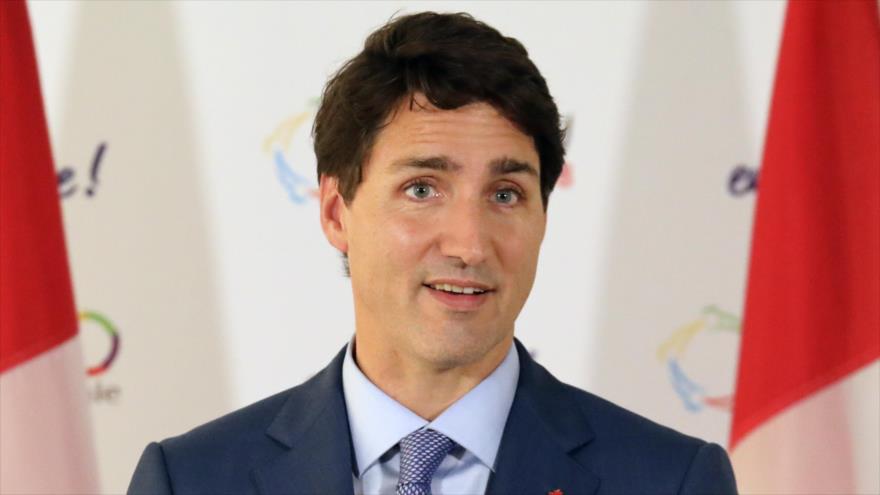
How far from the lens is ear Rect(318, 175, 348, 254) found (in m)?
2.17

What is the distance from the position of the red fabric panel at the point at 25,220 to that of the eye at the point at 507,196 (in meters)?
1.26

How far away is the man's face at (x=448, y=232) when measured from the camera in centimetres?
197

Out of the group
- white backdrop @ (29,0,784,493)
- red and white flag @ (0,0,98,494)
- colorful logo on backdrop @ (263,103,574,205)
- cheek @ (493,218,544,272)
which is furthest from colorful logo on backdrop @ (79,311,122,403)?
cheek @ (493,218,544,272)

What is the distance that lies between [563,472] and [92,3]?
1796 millimetres

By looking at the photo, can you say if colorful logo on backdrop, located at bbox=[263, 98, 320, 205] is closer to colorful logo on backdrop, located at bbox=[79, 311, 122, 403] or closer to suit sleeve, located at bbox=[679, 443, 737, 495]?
colorful logo on backdrop, located at bbox=[79, 311, 122, 403]

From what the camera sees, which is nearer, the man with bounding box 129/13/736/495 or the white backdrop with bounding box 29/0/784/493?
the man with bounding box 129/13/736/495

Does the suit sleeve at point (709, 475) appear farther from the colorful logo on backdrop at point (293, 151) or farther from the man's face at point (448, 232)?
the colorful logo on backdrop at point (293, 151)

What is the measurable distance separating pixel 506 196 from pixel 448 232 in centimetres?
12

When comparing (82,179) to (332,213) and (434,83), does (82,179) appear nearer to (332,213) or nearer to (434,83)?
(332,213)

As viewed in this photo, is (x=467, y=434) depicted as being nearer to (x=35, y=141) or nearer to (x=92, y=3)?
(x=35, y=141)

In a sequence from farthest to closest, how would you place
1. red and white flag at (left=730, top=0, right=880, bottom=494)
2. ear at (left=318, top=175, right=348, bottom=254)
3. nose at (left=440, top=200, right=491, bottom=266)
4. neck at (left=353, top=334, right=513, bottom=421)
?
red and white flag at (left=730, top=0, right=880, bottom=494) < ear at (left=318, top=175, right=348, bottom=254) < neck at (left=353, top=334, right=513, bottom=421) < nose at (left=440, top=200, right=491, bottom=266)

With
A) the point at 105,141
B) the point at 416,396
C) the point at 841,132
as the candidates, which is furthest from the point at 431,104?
the point at 105,141

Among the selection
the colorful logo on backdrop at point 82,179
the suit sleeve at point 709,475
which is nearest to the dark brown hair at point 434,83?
the suit sleeve at point 709,475

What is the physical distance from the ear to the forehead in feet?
0.47
